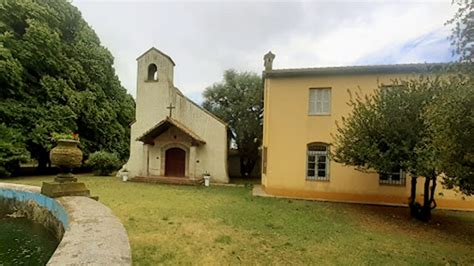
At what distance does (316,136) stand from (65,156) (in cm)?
995

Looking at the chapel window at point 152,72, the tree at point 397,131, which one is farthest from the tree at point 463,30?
the chapel window at point 152,72

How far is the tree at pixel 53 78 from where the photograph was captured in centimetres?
1795

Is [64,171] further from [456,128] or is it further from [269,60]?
[269,60]

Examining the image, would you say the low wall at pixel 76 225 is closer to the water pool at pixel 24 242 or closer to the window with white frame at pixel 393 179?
the water pool at pixel 24 242

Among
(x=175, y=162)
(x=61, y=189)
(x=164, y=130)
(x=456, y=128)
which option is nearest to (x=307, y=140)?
(x=456, y=128)

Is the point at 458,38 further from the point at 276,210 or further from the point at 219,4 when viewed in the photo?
the point at 219,4

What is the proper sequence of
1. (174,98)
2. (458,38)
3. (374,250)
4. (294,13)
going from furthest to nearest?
(174,98) < (294,13) < (374,250) < (458,38)

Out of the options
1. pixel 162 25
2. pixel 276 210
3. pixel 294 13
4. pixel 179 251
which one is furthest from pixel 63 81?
pixel 179 251

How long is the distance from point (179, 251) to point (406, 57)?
1269 cm

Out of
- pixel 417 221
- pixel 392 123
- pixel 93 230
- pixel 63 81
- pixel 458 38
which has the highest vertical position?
pixel 63 81

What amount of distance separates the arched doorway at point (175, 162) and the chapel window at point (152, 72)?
4898mm

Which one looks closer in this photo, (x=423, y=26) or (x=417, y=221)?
(x=417, y=221)

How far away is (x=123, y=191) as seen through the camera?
13.5 meters

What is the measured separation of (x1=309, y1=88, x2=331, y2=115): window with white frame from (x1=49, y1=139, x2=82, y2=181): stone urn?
9.72 m
